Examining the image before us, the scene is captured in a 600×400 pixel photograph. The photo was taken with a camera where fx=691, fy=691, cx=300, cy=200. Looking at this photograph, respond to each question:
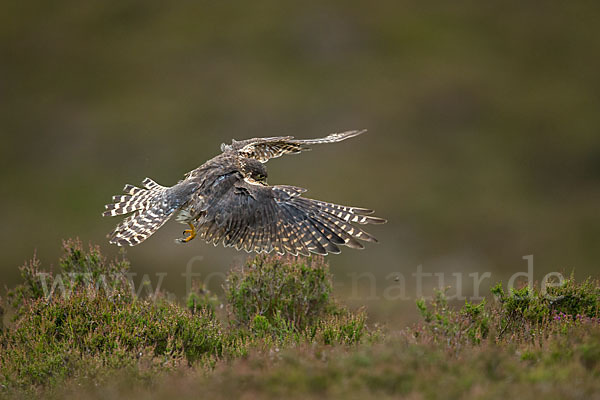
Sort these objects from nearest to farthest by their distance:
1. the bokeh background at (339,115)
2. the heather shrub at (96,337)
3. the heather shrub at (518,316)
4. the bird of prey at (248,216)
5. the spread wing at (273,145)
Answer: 1. the heather shrub at (96,337)
2. the heather shrub at (518,316)
3. the bird of prey at (248,216)
4. the spread wing at (273,145)
5. the bokeh background at (339,115)

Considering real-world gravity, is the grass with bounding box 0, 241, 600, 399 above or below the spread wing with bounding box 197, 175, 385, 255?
below

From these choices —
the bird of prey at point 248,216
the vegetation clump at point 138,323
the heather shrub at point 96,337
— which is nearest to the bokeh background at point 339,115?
the vegetation clump at point 138,323

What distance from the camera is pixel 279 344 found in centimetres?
830

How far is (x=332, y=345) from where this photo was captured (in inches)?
325

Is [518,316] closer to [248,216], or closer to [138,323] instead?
[248,216]

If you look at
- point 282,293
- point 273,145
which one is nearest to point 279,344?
point 282,293

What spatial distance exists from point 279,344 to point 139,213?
3333 millimetres

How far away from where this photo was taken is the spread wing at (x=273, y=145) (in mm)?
11367

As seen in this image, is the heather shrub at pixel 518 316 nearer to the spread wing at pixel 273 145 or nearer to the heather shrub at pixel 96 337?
the heather shrub at pixel 96 337

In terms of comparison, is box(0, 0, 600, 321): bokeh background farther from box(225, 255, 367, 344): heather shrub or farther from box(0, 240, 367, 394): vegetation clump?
box(0, 240, 367, 394): vegetation clump

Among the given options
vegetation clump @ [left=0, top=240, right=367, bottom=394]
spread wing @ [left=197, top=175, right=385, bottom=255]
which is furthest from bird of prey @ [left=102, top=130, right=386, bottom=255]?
vegetation clump @ [left=0, top=240, right=367, bottom=394]

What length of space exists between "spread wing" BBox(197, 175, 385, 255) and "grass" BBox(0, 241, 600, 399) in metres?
0.51

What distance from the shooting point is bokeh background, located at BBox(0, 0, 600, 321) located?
3978cm

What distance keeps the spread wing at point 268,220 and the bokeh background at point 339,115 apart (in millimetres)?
20652
